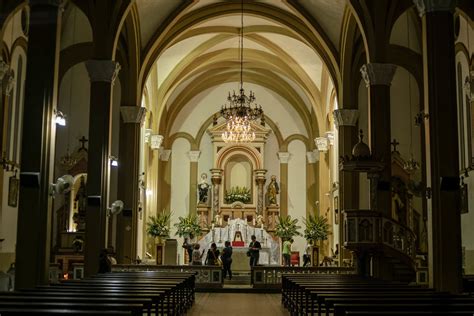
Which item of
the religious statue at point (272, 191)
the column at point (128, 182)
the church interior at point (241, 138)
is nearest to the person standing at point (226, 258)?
the church interior at point (241, 138)

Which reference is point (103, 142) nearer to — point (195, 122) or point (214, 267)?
point (214, 267)

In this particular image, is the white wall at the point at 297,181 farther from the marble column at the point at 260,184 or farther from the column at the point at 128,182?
the column at the point at 128,182

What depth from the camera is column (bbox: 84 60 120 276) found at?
14.5m

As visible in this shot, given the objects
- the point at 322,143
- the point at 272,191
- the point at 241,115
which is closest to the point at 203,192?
the point at 272,191

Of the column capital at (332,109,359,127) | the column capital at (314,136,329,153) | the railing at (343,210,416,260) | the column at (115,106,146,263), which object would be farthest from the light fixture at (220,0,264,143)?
the railing at (343,210,416,260)

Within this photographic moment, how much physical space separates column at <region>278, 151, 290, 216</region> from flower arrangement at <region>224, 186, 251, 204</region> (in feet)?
5.07

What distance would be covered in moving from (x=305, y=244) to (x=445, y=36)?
65.2 ft

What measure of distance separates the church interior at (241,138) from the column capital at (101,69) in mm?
32

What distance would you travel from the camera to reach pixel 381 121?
49.6 feet

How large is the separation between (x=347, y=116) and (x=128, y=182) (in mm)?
6574

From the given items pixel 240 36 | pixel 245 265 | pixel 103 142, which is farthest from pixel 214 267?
pixel 240 36

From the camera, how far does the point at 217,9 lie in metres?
21.4

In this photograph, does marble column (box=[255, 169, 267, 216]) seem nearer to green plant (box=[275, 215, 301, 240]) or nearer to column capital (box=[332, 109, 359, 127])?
green plant (box=[275, 215, 301, 240])

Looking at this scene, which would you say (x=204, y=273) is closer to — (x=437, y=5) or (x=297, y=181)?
(x=437, y=5)
